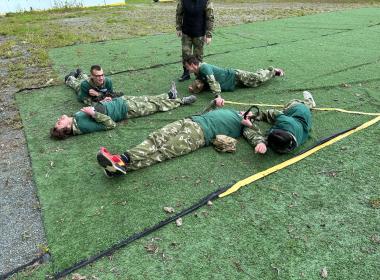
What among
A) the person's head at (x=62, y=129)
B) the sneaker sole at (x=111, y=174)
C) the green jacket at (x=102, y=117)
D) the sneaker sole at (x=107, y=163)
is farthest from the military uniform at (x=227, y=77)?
the sneaker sole at (x=107, y=163)

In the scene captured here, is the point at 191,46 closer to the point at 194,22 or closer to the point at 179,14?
the point at 194,22

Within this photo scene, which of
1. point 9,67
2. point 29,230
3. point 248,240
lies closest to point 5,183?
point 29,230

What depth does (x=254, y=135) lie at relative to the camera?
13.8ft

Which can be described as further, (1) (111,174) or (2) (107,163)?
(1) (111,174)

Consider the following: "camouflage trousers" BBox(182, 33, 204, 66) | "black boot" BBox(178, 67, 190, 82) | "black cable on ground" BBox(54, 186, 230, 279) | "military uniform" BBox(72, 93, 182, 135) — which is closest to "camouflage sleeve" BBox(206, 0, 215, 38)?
"camouflage trousers" BBox(182, 33, 204, 66)

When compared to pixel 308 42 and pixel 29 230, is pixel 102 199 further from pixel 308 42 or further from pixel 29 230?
pixel 308 42

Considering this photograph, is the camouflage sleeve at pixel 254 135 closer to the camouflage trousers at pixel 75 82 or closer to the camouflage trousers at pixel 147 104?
the camouflage trousers at pixel 147 104

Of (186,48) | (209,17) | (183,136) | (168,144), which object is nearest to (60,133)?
(168,144)

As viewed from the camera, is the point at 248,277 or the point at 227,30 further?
the point at 227,30

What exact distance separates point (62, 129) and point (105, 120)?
1.69ft

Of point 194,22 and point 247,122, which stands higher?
point 194,22

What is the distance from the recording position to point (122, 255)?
2.81 metres

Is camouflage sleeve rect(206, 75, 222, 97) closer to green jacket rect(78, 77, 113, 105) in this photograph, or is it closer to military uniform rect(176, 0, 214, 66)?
military uniform rect(176, 0, 214, 66)

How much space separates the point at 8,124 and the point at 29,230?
8.32ft
